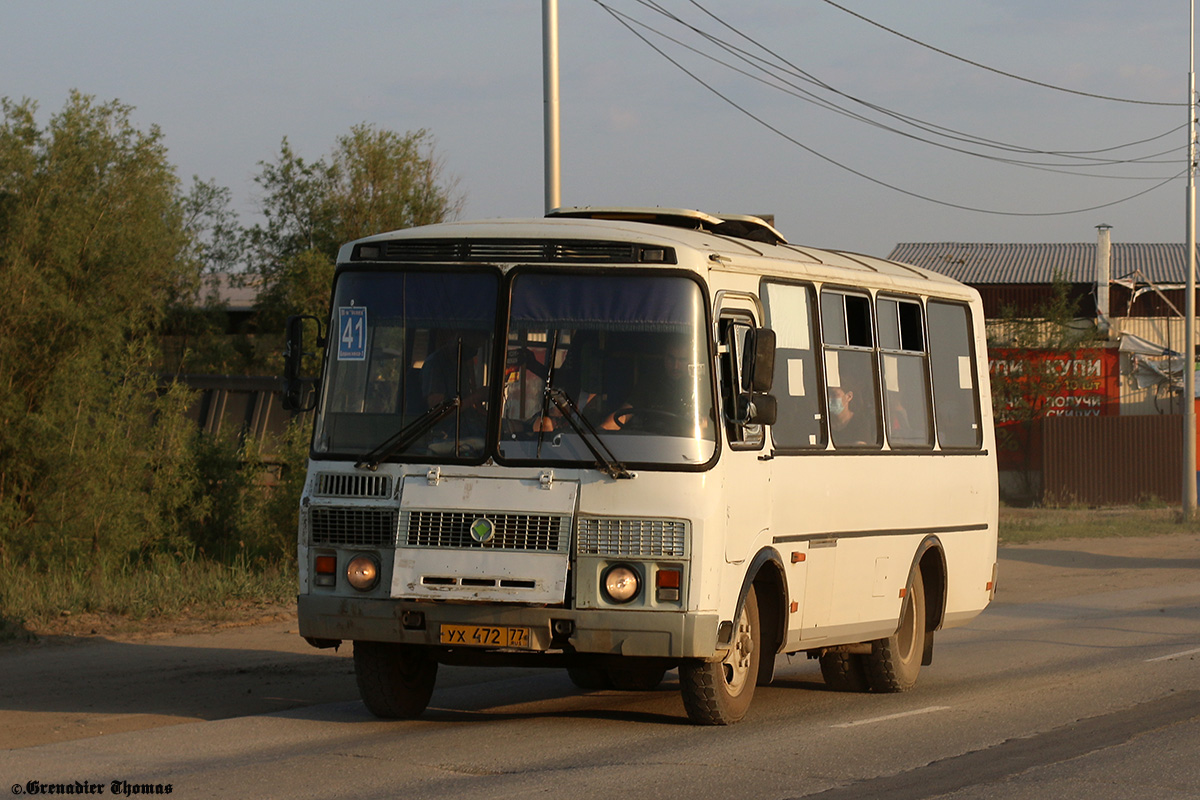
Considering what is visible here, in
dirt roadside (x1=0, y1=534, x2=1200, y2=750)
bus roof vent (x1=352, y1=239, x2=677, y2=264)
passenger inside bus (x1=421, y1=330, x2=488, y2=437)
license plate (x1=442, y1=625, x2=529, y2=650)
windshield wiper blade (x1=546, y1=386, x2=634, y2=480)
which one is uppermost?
bus roof vent (x1=352, y1=239, x2=677, y2=264)

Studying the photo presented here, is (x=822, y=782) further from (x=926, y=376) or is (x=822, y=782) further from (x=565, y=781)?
(x=926, y=376)

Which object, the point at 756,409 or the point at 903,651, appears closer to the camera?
the point at 756,409

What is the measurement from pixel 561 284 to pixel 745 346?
1.14 meters

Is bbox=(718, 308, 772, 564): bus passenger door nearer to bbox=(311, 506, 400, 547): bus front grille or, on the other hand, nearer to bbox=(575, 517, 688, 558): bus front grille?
bbox=(575, 517, 688, 558): bus front grille

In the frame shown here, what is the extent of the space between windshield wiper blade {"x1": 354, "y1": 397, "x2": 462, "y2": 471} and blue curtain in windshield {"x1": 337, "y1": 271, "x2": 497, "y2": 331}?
489 mm

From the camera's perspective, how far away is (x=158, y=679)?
1116cm

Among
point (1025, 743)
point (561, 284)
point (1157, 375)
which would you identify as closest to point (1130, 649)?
point (1025, 743)

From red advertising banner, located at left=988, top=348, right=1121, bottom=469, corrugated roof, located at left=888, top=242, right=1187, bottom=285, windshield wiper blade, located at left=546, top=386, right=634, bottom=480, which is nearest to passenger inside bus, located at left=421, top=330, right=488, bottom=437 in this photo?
windshield wiper blade, located at left=546, top=386, right=634, bottom=480

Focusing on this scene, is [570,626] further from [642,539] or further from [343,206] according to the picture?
[343,206]

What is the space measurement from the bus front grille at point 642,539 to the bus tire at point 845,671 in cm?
346

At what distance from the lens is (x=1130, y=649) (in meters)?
13.6

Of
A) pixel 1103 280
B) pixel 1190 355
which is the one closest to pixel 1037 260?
pixel 1103 280

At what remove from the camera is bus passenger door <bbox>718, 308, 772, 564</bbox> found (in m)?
8.51

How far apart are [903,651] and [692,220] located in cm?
368
